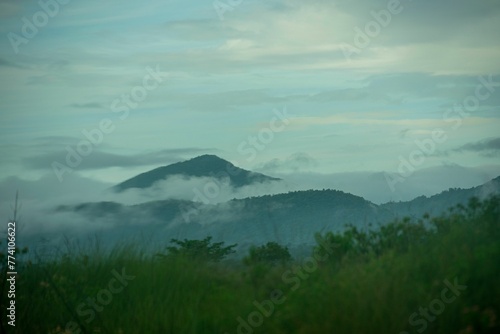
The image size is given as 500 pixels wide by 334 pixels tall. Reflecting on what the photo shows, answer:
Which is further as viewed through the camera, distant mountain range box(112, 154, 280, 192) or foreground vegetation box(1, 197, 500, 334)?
distant mountain range box(112, 154, 280, 192)

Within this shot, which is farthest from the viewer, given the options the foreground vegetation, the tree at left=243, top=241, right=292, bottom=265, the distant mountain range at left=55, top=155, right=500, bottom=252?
the tree at left=243, top=241, right=292, bottom=265

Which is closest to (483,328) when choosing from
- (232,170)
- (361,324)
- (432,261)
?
(361,324)

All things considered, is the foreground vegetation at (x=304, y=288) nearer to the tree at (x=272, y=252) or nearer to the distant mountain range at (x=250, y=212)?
the distant mountain range at (x=250, y=212)

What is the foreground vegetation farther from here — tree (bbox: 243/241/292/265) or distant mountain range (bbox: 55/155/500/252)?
tree (bbox: 243/241/292/265)

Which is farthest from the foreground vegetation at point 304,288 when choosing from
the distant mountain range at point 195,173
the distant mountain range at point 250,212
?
the distant mountain range at point 195,173

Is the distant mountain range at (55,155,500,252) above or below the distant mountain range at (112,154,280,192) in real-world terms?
below

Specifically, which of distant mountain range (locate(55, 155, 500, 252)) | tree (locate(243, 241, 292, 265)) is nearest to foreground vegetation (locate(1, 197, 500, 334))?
distant mountain range (locate(55, 155, 500, 252))

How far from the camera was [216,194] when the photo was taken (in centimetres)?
1894

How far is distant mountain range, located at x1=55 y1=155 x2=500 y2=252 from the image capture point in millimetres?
14750

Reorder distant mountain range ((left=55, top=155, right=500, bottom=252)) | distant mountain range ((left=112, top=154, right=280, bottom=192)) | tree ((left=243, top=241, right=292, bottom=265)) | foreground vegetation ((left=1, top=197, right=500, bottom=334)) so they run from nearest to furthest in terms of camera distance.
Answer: foreground vegetation ((left=1, top=197, right=500, bottom=334))
distant mountain range ((left=55, top=155, right=500, bottom=252))
tree ((left=243, top=241, right=292, bottom=265))
distant mountain range ((left=112, top=154, right=280, bottom=192))

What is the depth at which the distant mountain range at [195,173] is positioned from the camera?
150875mm

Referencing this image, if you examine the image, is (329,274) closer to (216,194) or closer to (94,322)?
(94,322)

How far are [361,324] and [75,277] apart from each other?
6996 mm

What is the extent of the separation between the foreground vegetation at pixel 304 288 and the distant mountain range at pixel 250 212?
807 mm
